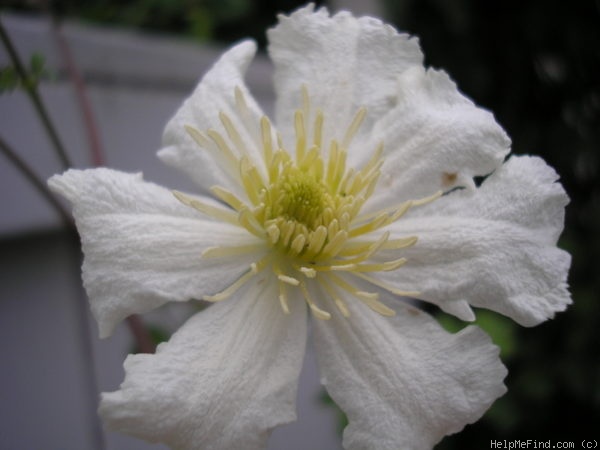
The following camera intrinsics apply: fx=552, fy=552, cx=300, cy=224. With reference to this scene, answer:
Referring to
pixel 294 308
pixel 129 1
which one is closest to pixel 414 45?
pixel 294 308

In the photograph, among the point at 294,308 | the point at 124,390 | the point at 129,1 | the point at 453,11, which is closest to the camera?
the point at 124,390

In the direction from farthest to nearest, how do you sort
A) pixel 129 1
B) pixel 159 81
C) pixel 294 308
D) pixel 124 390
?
pixel 129 1
pixel 159 81
pixel 294 308
pixel 124 390

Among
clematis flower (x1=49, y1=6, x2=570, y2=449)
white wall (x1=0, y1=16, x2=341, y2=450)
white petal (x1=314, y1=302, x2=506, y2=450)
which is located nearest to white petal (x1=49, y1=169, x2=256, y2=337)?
clematis flower (x1=49, y1=6, x2=570, y2=449)

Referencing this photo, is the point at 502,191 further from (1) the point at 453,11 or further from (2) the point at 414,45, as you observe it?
(1) the point at 453,11

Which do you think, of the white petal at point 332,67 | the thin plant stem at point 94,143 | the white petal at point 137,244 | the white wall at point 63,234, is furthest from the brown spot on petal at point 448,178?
the white wall at point 63,234

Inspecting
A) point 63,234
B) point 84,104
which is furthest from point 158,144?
point 84,104

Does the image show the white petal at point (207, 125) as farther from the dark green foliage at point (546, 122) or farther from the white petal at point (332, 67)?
the dark green foliage at point (546, 122)

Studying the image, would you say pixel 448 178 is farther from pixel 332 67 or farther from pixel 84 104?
pixel 84 104

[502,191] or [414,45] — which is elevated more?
[414,45]
